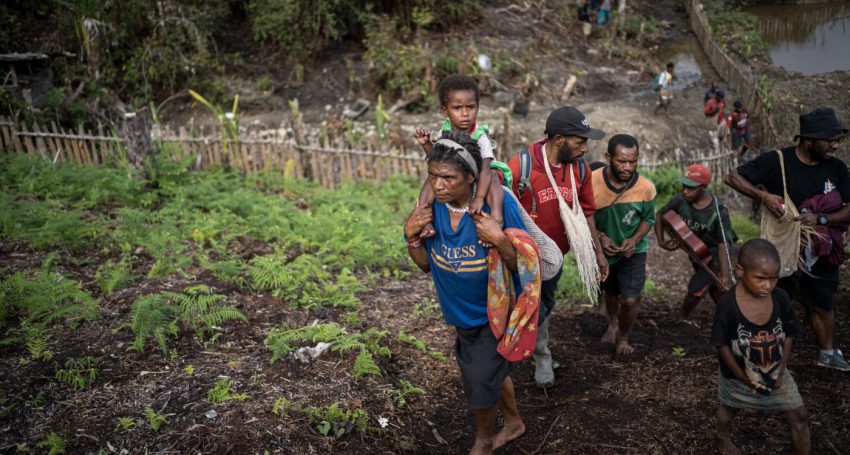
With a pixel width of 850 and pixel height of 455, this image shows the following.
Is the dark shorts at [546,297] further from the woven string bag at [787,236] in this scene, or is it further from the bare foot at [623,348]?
the woven string bag at [787,236]

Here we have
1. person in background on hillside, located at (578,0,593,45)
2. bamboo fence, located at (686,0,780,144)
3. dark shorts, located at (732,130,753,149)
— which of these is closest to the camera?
dark shorts, located at (732,130,753,149)

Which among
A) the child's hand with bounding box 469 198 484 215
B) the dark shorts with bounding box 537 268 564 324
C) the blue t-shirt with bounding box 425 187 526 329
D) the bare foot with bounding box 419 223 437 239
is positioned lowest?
the dark shorts with bounding box 537 268 564 324

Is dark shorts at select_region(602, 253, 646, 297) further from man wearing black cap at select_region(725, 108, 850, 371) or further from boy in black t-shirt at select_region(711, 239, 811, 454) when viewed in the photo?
boy in black t-shirt at select_region(711, 239, 811, 454)

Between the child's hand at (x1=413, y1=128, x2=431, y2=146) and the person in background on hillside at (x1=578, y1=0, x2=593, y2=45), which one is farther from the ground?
the person in background on hillside at (x1=578, y1=0, x2=593, y2=45)

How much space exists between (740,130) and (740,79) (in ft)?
11.3

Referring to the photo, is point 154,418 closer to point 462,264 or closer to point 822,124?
point 462,264

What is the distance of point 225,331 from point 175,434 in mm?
1156

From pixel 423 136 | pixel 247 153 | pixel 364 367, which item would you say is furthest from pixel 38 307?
pixel 247 153

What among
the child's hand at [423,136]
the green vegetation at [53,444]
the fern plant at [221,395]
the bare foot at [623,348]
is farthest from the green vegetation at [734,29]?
the green vegetation at [53,444]

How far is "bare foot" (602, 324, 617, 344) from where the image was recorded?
503 cm

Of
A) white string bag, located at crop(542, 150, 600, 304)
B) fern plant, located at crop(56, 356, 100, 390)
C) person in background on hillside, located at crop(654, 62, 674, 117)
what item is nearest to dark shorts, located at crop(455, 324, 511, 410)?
white string bag, located at crop(542, 150, 600, 304)

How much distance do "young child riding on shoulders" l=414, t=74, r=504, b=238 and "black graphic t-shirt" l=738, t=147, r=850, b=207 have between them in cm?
223

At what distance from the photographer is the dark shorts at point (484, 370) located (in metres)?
3.28

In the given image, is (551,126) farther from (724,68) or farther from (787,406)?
(724,68)
